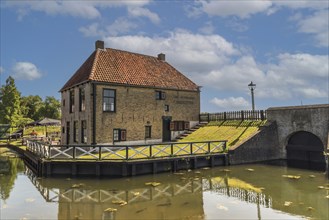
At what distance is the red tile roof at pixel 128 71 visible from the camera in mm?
24250

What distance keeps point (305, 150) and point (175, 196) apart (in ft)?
49.5

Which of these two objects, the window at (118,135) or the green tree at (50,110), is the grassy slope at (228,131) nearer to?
the window at (118,135)

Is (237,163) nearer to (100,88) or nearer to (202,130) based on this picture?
(202,130)

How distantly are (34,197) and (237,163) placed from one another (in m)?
14.4

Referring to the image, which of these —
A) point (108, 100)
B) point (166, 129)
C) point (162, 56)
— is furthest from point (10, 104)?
point (166, 129)

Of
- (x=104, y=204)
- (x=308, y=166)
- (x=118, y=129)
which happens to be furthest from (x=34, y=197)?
(x=308, y=166)

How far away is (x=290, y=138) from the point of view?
78.3 ft

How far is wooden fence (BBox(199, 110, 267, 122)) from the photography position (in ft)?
85.5

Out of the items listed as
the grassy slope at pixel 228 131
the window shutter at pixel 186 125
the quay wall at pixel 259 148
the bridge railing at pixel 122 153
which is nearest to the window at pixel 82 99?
the bridge railing at pixel 122 153

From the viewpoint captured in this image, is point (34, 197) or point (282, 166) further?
point (282, 166)

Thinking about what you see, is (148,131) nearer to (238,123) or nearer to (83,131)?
(83,131)

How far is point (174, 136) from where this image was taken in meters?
28.8

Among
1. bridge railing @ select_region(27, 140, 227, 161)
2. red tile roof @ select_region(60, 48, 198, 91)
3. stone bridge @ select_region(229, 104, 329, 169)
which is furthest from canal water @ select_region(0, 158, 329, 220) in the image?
red tile roof @ select_region(60, 48, 198, 91)

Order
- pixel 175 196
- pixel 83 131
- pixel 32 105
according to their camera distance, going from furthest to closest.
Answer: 1. pixel 32 105
2. pixel 83 131
3. pixel 175 196
